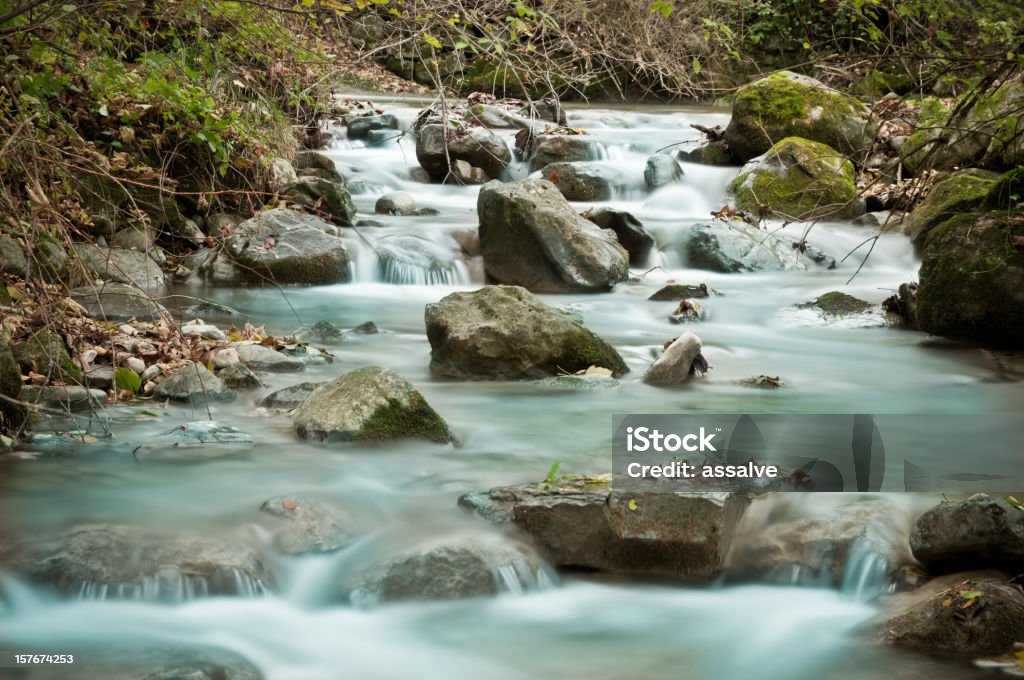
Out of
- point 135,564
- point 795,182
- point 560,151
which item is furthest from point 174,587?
point 560,151

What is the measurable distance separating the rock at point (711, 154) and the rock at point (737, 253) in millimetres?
3120

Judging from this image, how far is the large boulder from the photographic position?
21.7ft

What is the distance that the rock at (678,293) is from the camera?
9250 mm

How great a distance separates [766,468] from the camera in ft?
15.4

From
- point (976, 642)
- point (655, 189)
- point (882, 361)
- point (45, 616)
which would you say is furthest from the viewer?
point (655, 189)

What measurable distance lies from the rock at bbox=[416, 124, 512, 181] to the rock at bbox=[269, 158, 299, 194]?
87.1 inches

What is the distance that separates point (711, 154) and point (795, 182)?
1957 millimetres

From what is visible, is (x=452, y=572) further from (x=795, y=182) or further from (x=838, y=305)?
(x=795, y=182)

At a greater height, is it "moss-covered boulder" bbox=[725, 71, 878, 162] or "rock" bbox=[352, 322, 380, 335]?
"moss-covered boulder" bbox=[725, 71, 878, 162]

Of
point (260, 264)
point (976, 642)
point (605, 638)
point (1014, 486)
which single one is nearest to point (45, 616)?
point (605, 638)

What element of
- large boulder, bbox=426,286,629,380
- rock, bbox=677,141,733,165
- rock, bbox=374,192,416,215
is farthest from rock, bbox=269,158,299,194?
rock, bbox=677,141,733,165

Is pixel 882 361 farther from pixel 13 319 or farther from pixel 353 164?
pixel 353 164

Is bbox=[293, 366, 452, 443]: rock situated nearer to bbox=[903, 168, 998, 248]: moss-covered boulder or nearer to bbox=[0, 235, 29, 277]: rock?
bbox=[0, 235, 29, 277]: rock

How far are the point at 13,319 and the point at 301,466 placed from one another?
83.0 inches
